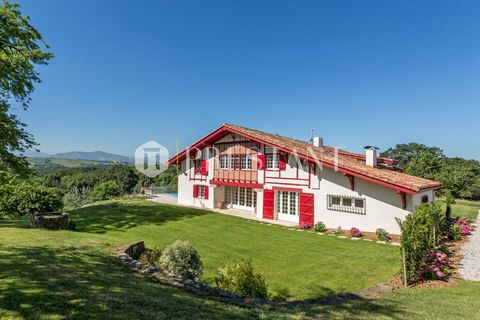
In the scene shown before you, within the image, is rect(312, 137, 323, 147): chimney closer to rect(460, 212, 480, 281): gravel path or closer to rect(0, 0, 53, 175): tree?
rect(460, 212, 480, 281): gravel path

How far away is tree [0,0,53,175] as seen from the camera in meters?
8.01

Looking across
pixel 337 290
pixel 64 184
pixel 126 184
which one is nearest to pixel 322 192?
pixel 337 290

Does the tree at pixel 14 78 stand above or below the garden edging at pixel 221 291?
above

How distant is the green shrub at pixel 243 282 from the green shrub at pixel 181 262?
0.83 metres

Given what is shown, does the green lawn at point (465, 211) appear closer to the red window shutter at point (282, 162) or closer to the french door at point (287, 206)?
the french door at point (287, 206)

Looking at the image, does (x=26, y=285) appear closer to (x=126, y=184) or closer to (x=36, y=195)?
(x=36, y=195)

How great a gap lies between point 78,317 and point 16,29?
319 inches

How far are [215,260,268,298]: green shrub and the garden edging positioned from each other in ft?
1.90

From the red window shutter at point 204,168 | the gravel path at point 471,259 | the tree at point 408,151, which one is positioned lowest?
the gravel path at point 471,259

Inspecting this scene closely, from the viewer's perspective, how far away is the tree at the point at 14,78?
801cm

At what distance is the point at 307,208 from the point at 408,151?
6563cm

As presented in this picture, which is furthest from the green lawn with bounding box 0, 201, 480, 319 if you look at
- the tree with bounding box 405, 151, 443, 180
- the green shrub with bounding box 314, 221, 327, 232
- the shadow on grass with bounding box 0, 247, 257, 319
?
the tree with bounding box 405, 151, 443, 180

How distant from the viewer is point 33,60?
13008 millimetres

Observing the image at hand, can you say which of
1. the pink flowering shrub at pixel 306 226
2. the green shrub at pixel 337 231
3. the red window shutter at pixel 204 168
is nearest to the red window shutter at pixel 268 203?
the pink flowering shrub at pixel 306 226
